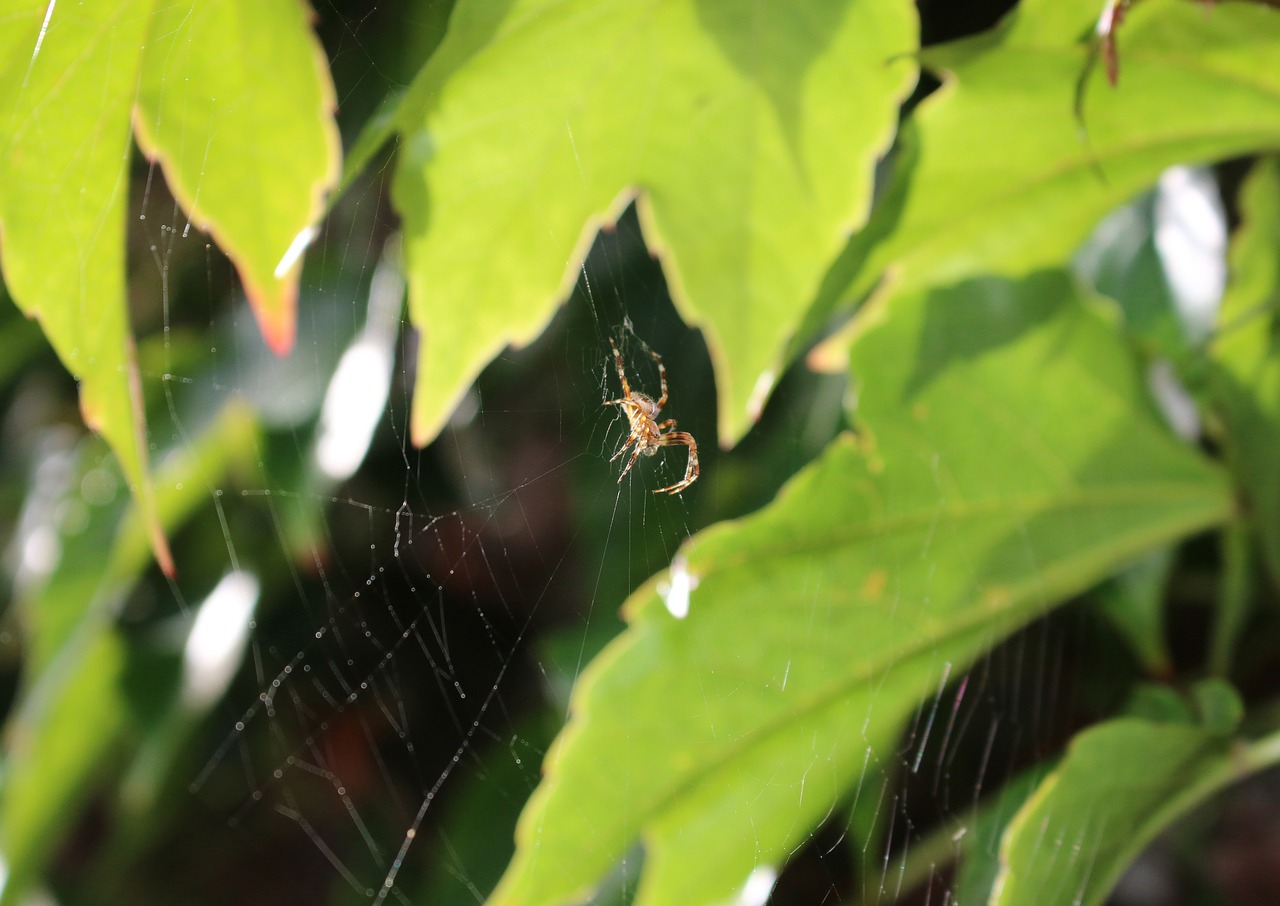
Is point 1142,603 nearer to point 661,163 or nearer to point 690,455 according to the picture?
point 690,455

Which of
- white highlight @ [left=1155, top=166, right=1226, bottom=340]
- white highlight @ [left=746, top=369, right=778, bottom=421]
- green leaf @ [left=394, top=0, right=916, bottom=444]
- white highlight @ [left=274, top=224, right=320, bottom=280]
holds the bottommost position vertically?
white highlight @ [left=1155, top=166, right=1226, bottom=340]

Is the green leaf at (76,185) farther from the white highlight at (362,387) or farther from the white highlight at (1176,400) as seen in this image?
the white highlight at (1176,400)

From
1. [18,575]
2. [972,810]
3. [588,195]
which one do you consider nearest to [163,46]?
[588,195]

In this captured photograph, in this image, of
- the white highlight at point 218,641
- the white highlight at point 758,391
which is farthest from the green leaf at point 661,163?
the white highlight at point 218,641

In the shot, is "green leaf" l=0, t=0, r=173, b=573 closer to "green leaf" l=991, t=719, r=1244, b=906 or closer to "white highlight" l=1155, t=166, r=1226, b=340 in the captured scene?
"green leaf" l=991, t=719, r=1244, b=906

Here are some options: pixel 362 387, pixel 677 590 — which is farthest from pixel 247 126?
pixel 362 387

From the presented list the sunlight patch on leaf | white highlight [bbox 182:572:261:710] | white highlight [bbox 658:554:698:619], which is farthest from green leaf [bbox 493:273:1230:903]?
white highlight [bbox 182:572:261:710]
